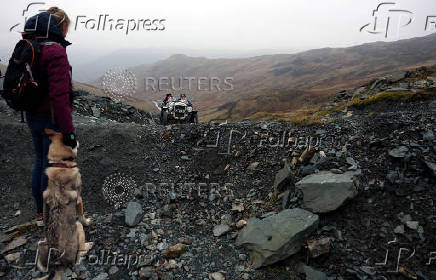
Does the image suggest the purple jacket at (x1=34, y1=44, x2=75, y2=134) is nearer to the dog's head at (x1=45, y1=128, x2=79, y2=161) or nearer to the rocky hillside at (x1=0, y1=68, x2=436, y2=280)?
the dog's head at (x1=45, y1=128, x2=79, y2=161)

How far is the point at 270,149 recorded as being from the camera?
9008 millimetres

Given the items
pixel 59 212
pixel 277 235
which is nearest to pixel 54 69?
pixel 59 212

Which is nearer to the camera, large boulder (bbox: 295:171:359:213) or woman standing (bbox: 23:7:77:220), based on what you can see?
woman standing (bbox: 23:7:77:220)

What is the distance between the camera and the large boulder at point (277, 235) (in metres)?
5.39

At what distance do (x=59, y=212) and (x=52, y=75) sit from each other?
2.33 m

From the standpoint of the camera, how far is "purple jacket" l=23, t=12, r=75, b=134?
4.46 m

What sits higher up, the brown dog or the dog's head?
the dog's head

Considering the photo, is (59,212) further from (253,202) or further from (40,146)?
(253,202)

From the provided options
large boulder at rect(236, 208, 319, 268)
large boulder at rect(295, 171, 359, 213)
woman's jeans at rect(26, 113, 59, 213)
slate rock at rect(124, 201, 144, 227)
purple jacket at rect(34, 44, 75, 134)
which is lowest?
slate rock at rect(124, 201, 144, 227)

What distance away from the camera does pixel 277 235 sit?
5.64 m

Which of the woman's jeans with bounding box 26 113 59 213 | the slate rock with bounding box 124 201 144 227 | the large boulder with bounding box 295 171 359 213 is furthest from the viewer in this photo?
the slate rock with bounding box 124 201 144 227

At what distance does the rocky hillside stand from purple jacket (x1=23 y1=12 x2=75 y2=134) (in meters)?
3.12

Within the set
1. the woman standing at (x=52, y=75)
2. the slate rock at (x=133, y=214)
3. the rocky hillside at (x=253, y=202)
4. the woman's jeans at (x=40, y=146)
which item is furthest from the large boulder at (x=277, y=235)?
the woman's jeans at (x=40, y=146)

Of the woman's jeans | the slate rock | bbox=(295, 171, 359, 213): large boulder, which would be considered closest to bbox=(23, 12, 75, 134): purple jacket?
the woman's jeans
